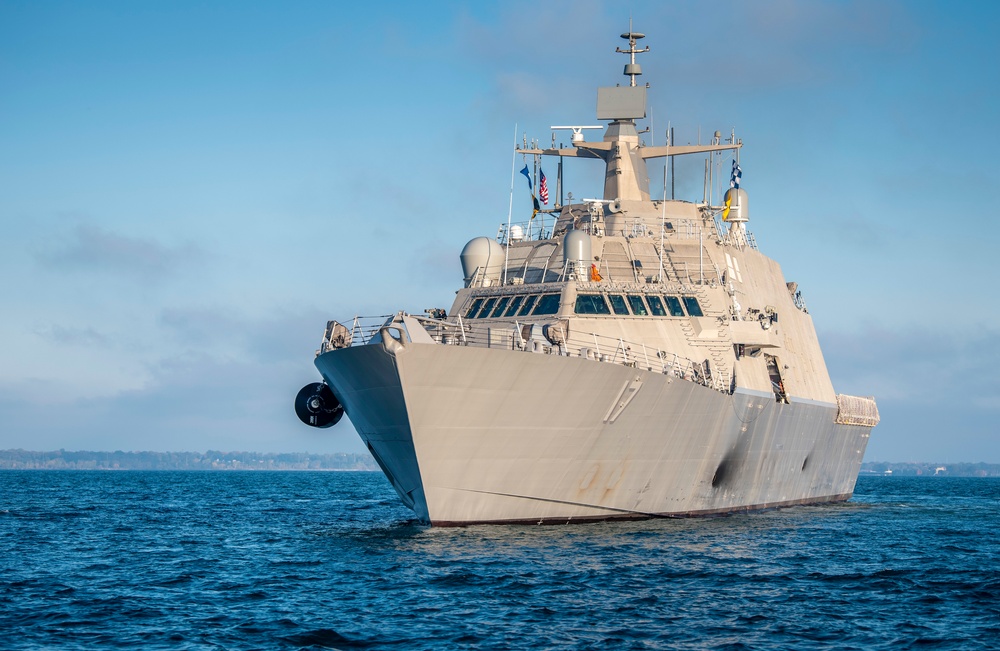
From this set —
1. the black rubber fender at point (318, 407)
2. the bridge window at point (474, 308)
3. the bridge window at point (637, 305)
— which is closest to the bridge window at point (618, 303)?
the bridge window at point (637, 305)

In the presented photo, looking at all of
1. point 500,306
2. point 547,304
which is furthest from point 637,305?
point 500,306

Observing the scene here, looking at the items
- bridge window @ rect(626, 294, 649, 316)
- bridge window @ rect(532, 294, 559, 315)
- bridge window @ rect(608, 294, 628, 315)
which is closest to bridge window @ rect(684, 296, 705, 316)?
bridge window @ rect(626, 294, 649, 316)

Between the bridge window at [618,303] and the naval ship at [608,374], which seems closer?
the naval ship at [608,374]

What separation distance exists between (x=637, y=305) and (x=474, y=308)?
4.50 metres

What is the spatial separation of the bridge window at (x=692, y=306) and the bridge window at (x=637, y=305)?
54.8 inches

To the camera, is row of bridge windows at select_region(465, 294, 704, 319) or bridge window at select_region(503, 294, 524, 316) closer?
row of bridge windows at select_region(465, 294, 704, 319)

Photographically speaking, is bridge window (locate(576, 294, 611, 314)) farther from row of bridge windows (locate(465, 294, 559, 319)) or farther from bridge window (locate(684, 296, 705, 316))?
bridge window (locate(684, 296, 705, 316))

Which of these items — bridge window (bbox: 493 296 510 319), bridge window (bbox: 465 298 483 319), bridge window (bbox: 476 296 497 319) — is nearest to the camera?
bridge window (bbox: 493 296 510 319)

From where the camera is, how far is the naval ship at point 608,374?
74.4 feet

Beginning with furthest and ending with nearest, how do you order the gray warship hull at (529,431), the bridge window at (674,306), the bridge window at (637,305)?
the bridge window at (674,306)
the bridge window at (637,305)
the gray warship hull at (529,431)

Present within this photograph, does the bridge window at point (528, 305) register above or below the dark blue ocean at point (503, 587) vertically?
above

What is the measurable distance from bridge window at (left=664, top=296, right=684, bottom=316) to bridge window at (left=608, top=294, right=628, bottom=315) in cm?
135

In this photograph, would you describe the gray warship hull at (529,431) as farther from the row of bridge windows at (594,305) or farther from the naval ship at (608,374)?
the row of bridge windows at (594,305)

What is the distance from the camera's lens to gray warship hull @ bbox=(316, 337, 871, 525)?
22.2m
